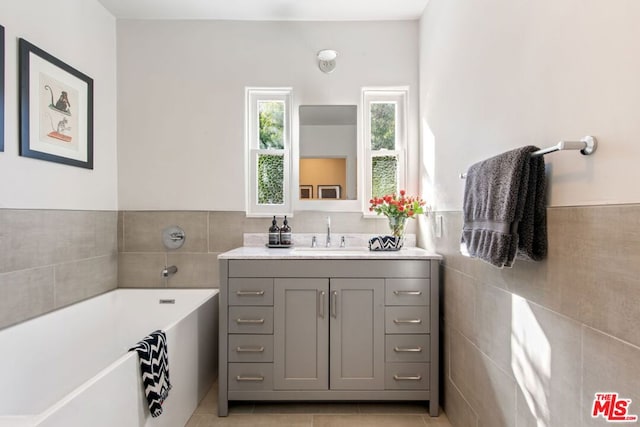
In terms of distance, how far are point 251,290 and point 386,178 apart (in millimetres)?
1330

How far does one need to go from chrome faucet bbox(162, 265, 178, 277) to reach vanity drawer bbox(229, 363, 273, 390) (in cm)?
90

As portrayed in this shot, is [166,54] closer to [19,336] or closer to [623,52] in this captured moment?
[19,336]

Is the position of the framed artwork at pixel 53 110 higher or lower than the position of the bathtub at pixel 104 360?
higher

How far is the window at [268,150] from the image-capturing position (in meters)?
2.71

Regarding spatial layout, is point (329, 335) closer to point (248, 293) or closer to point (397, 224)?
point (248, 293)

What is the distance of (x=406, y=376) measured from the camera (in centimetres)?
207

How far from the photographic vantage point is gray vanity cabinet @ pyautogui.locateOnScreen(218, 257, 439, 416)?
81.1 inches

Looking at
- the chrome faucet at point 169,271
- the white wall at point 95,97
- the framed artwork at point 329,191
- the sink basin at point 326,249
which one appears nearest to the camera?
the white wall at point 95,97

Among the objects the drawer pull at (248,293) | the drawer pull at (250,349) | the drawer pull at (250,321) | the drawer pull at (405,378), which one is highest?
the drawer pull at (248,293)

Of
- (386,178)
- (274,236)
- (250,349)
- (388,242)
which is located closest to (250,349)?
(250,349)

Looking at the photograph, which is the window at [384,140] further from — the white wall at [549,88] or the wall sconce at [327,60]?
the white wall at [549,88]

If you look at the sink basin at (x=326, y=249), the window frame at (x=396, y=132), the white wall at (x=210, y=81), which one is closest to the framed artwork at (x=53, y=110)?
the white wall at (x=210, y=81)

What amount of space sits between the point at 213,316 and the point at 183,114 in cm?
151

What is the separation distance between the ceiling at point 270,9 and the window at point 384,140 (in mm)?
543
